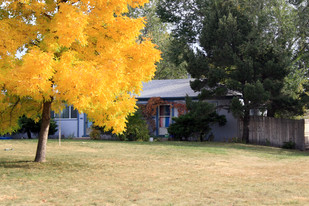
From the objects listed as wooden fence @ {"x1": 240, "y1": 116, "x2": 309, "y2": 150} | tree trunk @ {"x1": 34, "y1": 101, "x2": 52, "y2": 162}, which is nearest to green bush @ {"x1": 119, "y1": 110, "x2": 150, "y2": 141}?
wooden fence @ {"x1": 240, "y1": 116, "x2": 309, "y2": 150}

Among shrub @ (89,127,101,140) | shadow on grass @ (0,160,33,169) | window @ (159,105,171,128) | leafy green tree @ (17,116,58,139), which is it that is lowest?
shadow on grass @ (0,160,33,169)

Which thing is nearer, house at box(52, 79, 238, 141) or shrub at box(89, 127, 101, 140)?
house at box(52, 79, 238, 141)

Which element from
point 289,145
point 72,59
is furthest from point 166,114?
point 72,59

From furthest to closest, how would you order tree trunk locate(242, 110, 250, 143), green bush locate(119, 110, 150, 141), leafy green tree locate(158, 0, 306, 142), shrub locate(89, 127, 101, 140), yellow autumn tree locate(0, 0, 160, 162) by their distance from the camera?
shrub locate(89, 127, 101, 140) < green bush locate(119, 110, 150, 141) < tree trunk locate(242, 110, 250, 143) < leafy green tree locate(158, 0, 306, 142) < yellow autumn tree locate(0, 0, 160, 162)

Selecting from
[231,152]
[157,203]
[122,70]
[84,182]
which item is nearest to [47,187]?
[84,182]

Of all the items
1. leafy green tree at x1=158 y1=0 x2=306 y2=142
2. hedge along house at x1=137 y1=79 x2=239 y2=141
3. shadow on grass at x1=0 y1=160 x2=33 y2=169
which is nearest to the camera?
shadow on grass at x1=0 y1=160 x2=33 y2=169

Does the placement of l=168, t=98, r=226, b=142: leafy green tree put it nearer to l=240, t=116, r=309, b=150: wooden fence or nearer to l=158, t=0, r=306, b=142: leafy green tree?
l=158, t=0, r=306, b=142: leafy green tree

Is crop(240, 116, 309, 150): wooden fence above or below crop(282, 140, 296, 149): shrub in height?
above

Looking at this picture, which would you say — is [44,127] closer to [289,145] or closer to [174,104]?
[174,104]

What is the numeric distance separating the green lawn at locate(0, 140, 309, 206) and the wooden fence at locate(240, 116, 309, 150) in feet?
19.0

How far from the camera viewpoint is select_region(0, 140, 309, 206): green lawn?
7.48 m

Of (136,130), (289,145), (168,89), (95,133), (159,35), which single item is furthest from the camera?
(159,35)

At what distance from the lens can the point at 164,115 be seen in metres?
25.9

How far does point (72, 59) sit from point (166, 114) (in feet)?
52.4
